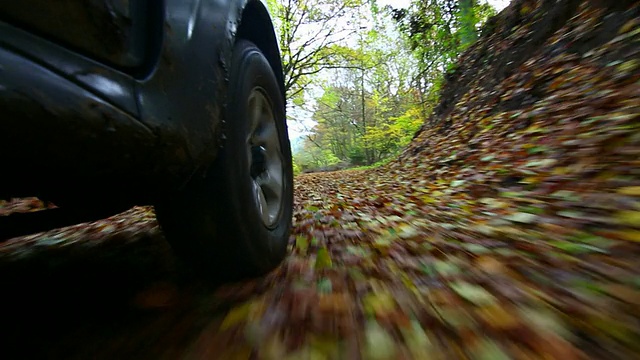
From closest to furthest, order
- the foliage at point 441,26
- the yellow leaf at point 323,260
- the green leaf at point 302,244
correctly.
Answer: the yellow leaf at point 323,260
the green leaf at point 302,244
the foliage at point 441,26

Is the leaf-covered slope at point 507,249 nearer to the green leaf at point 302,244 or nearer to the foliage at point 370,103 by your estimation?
the green leaf at point 302,244

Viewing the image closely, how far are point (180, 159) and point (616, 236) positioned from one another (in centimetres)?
175

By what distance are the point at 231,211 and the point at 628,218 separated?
1.75 meters

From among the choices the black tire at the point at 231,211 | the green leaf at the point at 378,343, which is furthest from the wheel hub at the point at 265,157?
the green leaf at the point at 378,343

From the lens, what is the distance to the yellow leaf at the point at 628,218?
5.08ft

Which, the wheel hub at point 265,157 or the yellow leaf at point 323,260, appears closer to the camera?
the wheel hub at point 265,157

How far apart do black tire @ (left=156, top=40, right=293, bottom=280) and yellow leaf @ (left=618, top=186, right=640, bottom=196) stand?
6.03 ft

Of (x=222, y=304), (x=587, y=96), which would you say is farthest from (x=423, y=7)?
(x=222, y=304)

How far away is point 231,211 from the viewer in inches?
50.1

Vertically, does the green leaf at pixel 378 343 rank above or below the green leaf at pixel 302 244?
below

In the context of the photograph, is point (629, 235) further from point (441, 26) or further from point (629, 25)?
point (441, 26)

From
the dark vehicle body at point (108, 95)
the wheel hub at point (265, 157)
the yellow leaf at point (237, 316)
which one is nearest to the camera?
the dark vehicle body at point (108, 95)

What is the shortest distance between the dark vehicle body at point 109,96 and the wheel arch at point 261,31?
444mm

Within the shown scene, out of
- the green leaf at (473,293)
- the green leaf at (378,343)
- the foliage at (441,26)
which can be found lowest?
the green leaf at (378,343)
